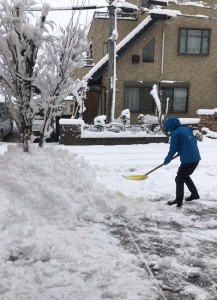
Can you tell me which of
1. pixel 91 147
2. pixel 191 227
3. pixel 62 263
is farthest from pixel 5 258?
pixel 91 147

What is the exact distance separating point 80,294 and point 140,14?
723 inches

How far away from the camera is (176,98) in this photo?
57.8ft

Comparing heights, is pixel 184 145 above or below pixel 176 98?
below

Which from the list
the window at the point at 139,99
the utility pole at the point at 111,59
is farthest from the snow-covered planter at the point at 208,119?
the utility pole at the point at 111,59

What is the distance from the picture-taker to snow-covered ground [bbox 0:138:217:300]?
306 cm

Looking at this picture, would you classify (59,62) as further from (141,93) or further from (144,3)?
(144,3)

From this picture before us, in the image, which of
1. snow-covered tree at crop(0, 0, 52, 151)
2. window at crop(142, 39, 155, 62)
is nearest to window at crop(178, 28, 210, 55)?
window at crop(142, 39, 155, 62)

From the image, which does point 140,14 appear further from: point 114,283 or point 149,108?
point 114,283

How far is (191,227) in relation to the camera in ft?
15.3

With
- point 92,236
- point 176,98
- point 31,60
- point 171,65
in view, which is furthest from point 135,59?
point 92,236

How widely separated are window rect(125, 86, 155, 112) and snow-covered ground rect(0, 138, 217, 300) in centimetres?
1090

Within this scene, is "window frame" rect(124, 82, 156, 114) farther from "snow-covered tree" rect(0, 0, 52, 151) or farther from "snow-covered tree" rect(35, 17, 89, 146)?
"snow-covered tree" rect(0, 0, 52, 151)

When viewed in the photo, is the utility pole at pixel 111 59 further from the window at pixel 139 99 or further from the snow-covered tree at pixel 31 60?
the snow-covered tree at pixel 31 60

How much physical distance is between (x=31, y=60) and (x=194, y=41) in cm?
1426
